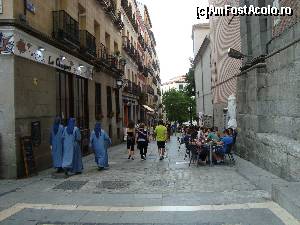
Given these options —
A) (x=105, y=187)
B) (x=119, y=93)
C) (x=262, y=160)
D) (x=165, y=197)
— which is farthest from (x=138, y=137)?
(x=119, y=93)

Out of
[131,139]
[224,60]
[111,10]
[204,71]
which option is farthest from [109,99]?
[204,71]

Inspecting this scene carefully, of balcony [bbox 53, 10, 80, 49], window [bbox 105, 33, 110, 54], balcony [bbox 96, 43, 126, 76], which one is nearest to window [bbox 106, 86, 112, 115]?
balcony [bbox 96, 43, 126, 76]

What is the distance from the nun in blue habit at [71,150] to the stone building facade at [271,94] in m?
4.99

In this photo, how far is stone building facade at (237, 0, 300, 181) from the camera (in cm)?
1015

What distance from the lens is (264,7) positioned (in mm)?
13266

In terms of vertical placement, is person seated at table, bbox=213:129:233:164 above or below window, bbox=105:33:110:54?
below

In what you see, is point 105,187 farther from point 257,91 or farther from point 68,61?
point 68,61

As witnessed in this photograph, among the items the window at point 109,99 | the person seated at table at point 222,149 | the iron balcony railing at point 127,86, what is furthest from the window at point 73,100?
the iron balcony railing at point 127,86

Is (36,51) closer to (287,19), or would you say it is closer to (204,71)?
(287,19)

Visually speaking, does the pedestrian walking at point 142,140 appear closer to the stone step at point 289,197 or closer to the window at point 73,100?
the window at point 73,100

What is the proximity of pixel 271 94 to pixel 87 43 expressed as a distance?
32.1 ft

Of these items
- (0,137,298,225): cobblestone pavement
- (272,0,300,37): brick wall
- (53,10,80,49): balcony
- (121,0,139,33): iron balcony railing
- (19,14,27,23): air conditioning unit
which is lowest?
(0,137,298,225): cobblestone pavement

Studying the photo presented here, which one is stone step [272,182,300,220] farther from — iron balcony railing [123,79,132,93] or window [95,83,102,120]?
iron balcony railing [123,79,132,93]

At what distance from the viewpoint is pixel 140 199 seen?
8.91 metres
